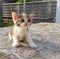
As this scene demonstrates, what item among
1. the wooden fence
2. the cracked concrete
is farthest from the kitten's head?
the wooden fence

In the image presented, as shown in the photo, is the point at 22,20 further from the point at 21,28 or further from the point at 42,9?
the point at 42,9

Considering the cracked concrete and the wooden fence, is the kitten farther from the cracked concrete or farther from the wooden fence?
the wooden fence

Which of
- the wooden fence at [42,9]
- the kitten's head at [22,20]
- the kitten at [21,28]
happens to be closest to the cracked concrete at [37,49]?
the kitten at [21,28]

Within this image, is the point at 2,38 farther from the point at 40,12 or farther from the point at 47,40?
the point at 40,12

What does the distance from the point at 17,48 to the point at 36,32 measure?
40.6 inches

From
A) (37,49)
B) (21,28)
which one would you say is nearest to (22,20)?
(21,28)

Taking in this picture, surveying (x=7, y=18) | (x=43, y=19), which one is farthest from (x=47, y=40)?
(x=7, y=18)

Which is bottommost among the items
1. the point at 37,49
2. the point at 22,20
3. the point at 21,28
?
the point at 37,49

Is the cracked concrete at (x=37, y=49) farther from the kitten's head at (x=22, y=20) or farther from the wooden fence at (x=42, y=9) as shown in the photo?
the wooden fence at (x=42, y=9)

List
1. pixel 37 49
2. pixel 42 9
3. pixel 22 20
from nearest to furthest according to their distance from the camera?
pixel 22 20
pixel 37 49
pixel 42 9

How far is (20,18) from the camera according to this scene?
318 centimetres

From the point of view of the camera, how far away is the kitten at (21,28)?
124 inches

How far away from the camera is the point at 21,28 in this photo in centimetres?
325

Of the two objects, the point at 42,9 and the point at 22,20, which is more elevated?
the point at 22,20
